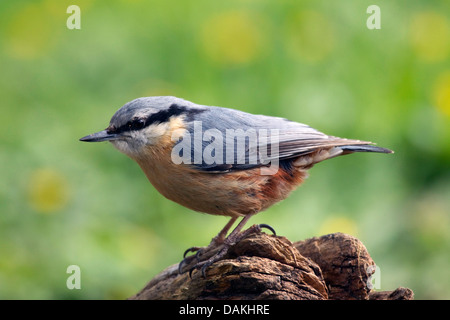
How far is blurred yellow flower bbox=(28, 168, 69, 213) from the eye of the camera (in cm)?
502

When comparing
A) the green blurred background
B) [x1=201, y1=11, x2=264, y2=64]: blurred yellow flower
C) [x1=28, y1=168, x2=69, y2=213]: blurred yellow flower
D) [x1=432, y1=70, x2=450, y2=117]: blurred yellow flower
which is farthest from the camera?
[x1=201, y1=11, x2=264, y2=64]: blurred yellow flower

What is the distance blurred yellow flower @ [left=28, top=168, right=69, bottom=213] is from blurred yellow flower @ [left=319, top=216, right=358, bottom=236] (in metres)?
2.15

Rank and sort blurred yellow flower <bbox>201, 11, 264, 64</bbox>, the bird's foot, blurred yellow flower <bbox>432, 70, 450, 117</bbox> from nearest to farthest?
the bird's foot
blurred yellow flower <bbox>432, 70, 450, 117</bbox>
blurred yellow flower <bbox>201, 11, 264, 64</bbox>

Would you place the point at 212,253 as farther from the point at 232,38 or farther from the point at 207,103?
the point at 232,38

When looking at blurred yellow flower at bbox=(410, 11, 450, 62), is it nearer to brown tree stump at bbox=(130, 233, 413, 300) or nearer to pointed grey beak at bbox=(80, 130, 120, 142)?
brown tree stump at bbox=(130, 233, 413, 300)

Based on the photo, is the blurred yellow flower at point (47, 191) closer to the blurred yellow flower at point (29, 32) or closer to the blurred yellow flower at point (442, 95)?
the blurred yellow flower at point (29, 32)

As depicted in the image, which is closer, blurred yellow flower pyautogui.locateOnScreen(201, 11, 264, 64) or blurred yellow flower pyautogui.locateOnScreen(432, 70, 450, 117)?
blurred yellow flower pyautogui.locateOnScreen(432, 70, 450, 117)

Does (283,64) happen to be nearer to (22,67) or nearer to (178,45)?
(178,45)

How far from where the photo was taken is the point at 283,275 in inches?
134

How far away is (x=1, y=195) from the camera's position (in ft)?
16.4

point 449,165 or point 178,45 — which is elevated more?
point 178,45

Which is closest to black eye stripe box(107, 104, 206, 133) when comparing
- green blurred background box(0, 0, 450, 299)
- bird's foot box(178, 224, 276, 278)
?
bird's foot box(178, 224, 276, 278)
